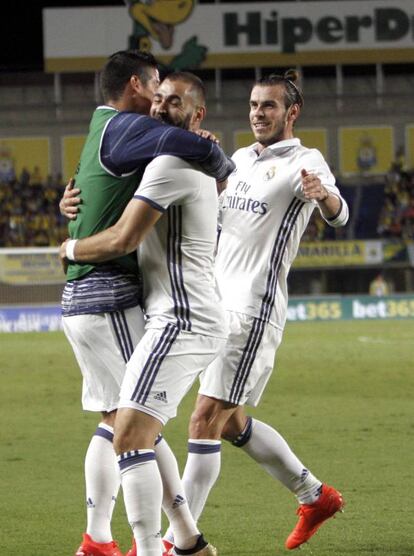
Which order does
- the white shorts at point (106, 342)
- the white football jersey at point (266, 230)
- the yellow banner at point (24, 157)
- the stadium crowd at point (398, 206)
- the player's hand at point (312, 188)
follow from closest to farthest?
the white shorts at point (106, 342)
the player's hand at point (312, 188)
the white football jersey at point (266, 230)
the stadium crowd at point (398, 206)
the yellow banner at point (24, 157)

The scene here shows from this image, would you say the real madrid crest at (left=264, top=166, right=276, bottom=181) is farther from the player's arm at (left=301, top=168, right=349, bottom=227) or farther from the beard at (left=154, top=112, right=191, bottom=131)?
the beard at (left=154, top=112, right=191, bottom=131)

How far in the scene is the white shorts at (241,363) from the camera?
18.6 ft

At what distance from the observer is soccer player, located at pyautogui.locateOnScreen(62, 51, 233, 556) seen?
4.67 m

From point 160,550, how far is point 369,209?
30084 mm

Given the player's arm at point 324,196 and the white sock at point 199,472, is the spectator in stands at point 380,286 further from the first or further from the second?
the white sock at point 199,472

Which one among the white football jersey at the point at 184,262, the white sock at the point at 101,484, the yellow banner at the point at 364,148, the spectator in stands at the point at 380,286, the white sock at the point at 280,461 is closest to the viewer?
the white football jersey at the point at 184,262

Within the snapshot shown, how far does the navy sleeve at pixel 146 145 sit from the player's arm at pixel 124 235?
0.62 ft

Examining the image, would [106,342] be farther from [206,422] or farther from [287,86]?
[287,86]


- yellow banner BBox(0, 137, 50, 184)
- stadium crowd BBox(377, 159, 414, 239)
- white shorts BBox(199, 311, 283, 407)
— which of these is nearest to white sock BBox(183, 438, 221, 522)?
white shorts BBox(199, 311, 283, 407)

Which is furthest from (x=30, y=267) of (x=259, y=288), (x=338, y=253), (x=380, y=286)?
(x=259, y=288)

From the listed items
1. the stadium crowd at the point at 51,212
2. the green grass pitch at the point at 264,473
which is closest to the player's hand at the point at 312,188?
the green grass pitch at the point at 264,473

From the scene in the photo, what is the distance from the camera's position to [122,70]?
483 cm

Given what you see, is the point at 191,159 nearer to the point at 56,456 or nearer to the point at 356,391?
the point at 56,456

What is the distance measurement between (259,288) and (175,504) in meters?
1.28
